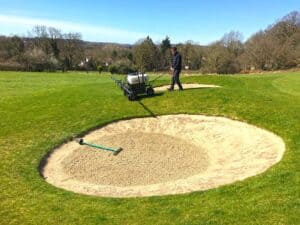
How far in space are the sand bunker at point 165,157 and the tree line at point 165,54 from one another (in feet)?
154

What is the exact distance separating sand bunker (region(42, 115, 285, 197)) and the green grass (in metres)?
0.62

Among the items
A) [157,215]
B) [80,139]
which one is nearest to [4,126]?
[80,139]

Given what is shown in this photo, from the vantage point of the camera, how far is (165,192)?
12438mm

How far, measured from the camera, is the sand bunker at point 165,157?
13383 mm

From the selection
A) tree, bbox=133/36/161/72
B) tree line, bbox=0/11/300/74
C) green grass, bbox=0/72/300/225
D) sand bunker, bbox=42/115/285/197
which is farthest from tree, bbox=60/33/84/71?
sand bunker, bbox=42/115/285/197

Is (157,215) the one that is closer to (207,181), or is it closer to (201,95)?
(207,181)

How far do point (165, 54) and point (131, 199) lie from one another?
283ft

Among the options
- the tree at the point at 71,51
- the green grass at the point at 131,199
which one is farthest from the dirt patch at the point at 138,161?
the tree at the point at 71,51

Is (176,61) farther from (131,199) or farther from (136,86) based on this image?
(131,199)

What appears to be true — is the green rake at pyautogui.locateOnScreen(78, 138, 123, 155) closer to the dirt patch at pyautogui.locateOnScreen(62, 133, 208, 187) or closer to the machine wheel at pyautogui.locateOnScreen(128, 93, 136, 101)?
the dirt patch at pyautogui.locateOnScreen(62, 133, 208, 187)

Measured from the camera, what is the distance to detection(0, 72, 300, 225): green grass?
34.5ft

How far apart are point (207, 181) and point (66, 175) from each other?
16.8 feet

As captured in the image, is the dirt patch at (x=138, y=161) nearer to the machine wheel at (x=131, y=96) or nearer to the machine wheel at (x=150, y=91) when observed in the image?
the machine wheel at (x=131, y=96)

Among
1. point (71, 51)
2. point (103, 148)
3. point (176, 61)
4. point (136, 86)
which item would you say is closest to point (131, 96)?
point (136, 86)
